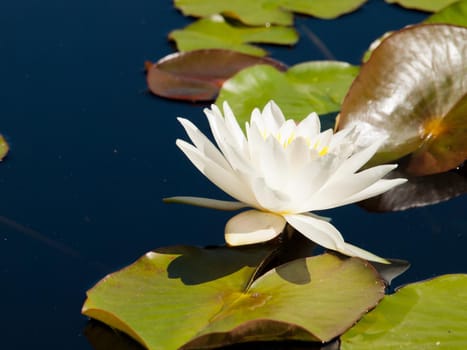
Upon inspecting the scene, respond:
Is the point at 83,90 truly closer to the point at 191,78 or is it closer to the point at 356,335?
the point at 191,78

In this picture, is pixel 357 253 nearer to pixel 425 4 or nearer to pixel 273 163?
pixel 273 163

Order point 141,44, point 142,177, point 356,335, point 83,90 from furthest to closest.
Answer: point 141,44 → point 83,90 → point 142,177 → point 356,335

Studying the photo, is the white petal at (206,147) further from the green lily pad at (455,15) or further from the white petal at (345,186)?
the green lily pad at (455,15)

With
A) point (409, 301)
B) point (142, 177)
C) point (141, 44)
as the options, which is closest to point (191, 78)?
point (141, 44)

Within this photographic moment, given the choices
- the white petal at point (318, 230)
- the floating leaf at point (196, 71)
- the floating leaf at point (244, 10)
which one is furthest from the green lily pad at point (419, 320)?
the floating leaf at point (244, 10)

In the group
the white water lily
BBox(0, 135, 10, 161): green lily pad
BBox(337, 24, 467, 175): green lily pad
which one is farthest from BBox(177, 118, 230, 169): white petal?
BBox(0, 135, 10, 161): green lily pad

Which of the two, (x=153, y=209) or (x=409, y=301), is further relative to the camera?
(x=153, y=209)
